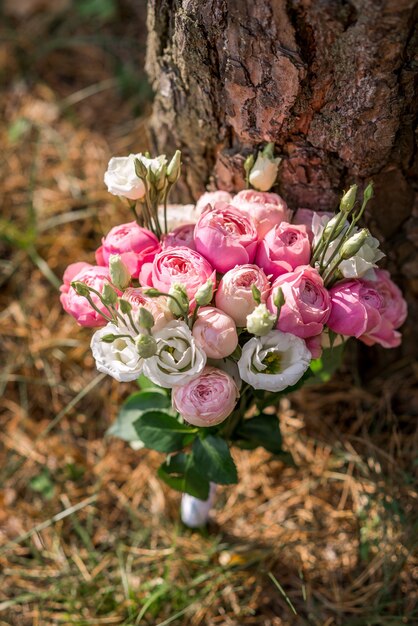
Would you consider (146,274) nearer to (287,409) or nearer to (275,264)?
(275,264)

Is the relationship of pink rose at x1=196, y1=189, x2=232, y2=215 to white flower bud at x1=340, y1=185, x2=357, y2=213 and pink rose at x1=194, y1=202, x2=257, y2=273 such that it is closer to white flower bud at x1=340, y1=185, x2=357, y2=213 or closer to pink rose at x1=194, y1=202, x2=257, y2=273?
pink rose at x1=194, y1=202, x2=257, y2=273

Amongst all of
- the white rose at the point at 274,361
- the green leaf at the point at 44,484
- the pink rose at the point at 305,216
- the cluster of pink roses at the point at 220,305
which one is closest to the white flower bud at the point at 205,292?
the cluster of pink roses at the point at 220,305

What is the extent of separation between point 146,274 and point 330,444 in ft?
2.65

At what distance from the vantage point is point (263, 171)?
1.15 m

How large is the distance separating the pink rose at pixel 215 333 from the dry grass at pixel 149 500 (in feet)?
1.88

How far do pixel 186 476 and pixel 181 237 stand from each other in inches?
18.5

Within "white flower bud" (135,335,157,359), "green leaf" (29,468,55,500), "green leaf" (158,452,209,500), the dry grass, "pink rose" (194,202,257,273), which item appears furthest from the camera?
"green leaf" (29,468,55,500)

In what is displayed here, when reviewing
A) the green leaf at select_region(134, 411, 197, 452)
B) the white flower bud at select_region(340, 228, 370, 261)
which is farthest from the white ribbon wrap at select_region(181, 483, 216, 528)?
the white flower bud at select_region(340, 228, 370, 261)

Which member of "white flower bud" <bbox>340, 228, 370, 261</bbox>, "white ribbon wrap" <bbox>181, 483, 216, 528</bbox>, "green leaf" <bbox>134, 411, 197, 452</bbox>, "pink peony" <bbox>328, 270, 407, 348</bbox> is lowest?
"white ribbon wrap" <bbox>181, 483, 216, 528</bbox>

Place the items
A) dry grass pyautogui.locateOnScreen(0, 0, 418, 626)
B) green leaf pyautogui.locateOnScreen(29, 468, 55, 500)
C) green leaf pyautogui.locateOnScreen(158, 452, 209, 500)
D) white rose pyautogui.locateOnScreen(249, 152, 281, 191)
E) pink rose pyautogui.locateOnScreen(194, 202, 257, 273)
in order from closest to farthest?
pink rose pyautogui.locateOnScreen(194, 202, 257, 273) < white rose pyautogui.locateOnScreen(249, 152, 281, 191) < green leaf pyautogui.locateOnScreen(158, 452, 209, 500) < dry grass pyautogui.locateOnScreen(0, 0, 418, 626) < green leaf pyautogui.locateOnScreen(29, 468, 55, 500)

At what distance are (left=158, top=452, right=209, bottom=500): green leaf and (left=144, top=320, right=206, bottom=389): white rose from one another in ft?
0.99

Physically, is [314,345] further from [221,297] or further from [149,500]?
[149,500]

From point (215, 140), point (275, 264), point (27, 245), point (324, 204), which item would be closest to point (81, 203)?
point (27, 245)

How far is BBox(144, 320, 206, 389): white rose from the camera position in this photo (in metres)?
0.98
